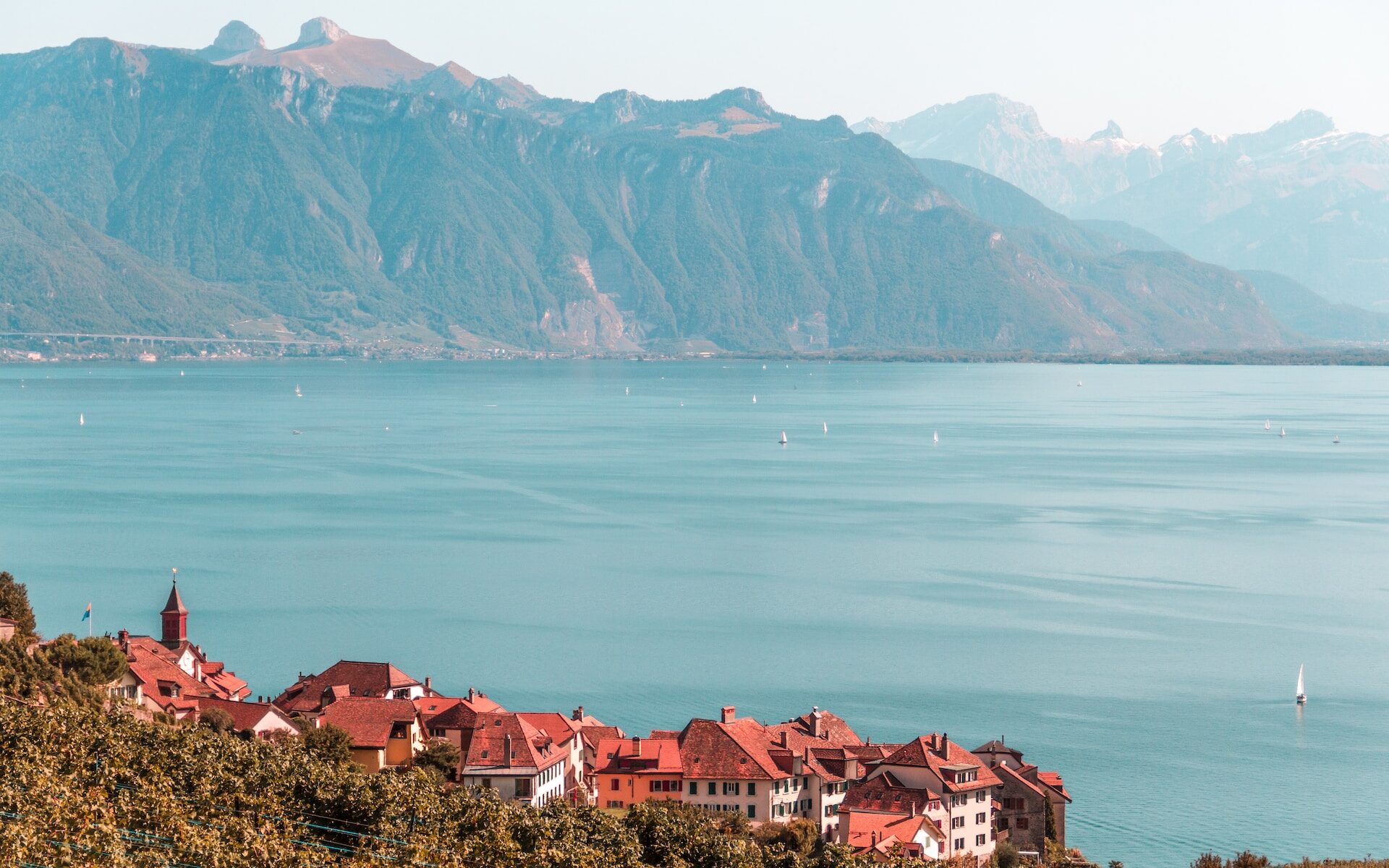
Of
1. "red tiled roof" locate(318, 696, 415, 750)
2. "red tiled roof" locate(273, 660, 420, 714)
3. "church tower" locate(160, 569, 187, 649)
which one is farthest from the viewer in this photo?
"church tower" locate(160, 569, 187, 649)

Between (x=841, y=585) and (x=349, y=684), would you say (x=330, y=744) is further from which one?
(x=841, y=585)

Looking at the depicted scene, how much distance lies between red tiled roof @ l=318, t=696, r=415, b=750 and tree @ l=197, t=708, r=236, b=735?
2.21 meters

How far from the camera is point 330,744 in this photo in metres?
37.8

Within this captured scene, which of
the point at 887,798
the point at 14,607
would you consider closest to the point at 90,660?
the point at 14,607

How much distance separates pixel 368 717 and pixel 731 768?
341 inches

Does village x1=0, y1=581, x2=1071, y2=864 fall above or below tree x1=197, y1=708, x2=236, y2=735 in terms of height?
below

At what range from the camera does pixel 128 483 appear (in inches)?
4380

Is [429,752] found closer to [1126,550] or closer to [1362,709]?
[1362,709]

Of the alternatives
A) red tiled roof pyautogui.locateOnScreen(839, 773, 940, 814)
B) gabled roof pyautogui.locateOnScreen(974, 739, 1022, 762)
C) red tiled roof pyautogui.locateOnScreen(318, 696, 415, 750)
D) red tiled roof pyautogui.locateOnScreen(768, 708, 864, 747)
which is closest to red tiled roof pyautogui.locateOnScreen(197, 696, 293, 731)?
red tiled roof pyautogui.locateOnScreen(318, 696, 415, 750)

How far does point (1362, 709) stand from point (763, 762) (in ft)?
77.9

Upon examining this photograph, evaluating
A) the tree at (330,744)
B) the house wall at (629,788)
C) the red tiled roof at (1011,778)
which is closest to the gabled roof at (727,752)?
the house wall at (629,788)

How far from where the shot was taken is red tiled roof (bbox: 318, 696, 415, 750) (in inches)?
1564

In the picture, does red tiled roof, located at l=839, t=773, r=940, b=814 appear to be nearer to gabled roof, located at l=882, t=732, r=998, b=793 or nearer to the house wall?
gabled roof, located at l=882, t=732, r=998, b=793

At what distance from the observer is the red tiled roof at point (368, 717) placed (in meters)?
39.7
